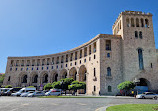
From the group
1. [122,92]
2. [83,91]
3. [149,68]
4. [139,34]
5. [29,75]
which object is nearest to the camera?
[122,92]

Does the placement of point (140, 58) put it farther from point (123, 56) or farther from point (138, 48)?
point (123, 56)

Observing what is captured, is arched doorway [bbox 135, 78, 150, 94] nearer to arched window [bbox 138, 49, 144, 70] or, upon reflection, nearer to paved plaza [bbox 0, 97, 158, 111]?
arched window [bbox 138, 49, 144, 70]

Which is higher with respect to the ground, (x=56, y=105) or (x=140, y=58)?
(x=140, y=58)

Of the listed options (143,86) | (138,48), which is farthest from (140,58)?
(143,86)

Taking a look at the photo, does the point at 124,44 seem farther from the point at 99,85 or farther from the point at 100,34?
the point at 99,85

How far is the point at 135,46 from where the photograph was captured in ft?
113

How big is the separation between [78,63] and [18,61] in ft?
98.2

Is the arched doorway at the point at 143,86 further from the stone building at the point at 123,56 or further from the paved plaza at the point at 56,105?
the paved plaza at the point at 56,105

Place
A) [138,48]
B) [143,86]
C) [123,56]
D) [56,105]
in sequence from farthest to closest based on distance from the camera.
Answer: [138,48]
[123,56]
[143,86]
[56,105]

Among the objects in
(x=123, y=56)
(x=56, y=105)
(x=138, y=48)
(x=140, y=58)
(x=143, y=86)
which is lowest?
(x=56, y=105)

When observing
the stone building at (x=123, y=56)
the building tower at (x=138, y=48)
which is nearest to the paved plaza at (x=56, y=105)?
the stone building at (x=123, y=56)

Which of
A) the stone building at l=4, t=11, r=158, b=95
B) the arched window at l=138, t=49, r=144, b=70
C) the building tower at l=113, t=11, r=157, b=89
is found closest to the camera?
the stone building at l=4, t=11, r=158, b=95

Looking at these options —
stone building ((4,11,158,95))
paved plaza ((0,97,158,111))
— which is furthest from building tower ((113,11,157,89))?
paved plaza ((0,97,158,111))

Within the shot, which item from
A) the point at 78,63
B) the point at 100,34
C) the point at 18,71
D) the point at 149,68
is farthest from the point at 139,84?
the point at 18,71
